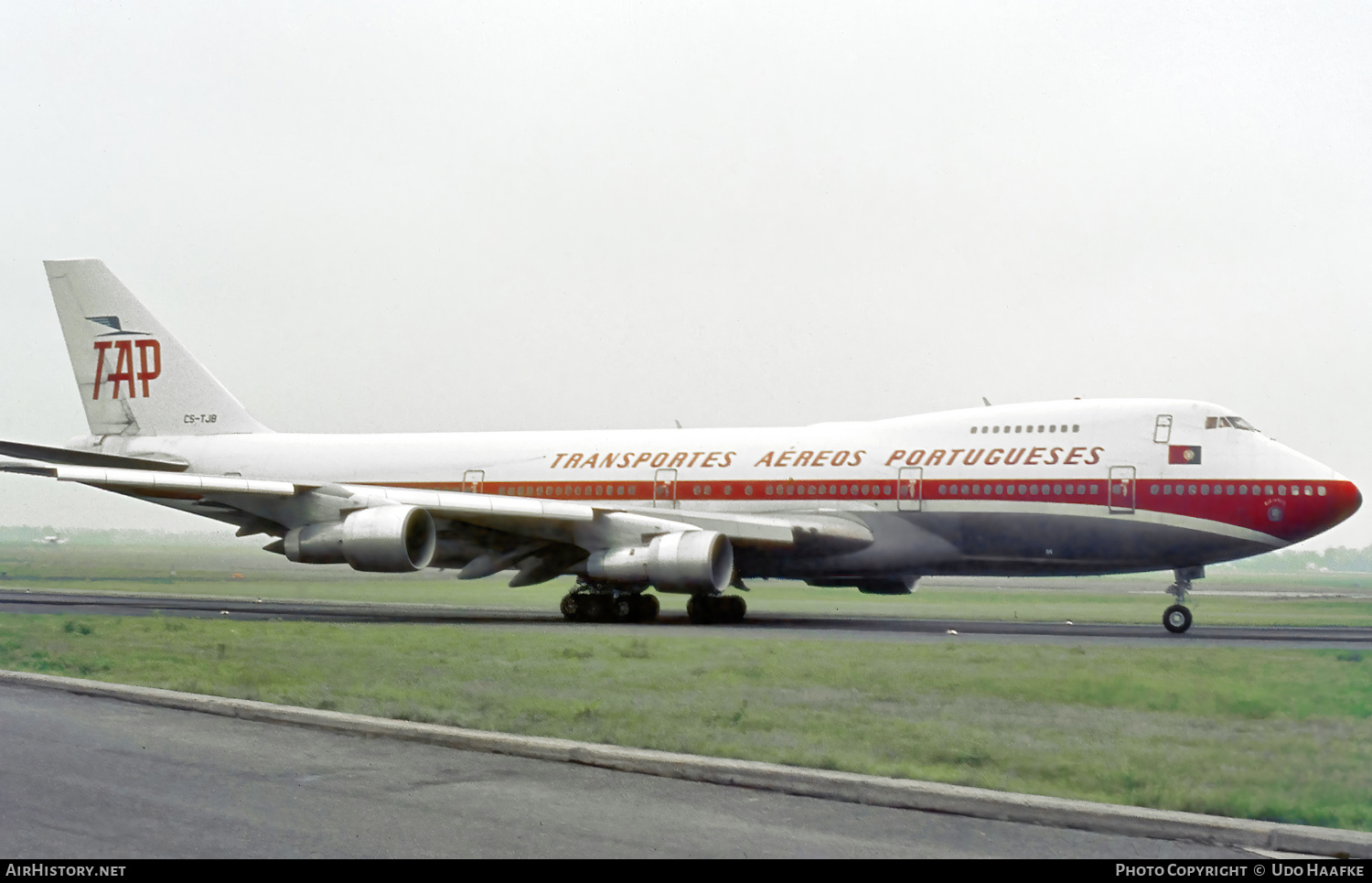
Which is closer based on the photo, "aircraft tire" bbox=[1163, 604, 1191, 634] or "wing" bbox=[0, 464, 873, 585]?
"aircraft tire" bbox=[1163, 604, 1191, 634]

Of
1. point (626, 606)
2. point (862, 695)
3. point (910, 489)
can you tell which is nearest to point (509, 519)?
point (626, 606)

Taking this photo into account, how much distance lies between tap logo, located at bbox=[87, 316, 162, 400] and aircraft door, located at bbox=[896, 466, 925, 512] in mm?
19646

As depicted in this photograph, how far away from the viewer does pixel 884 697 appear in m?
10.1

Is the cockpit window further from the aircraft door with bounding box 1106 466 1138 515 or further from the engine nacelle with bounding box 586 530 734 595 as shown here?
the engine nacelle with bounding box 586 530 734 595

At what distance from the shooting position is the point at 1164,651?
14797mm

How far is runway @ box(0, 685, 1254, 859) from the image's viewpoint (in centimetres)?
567

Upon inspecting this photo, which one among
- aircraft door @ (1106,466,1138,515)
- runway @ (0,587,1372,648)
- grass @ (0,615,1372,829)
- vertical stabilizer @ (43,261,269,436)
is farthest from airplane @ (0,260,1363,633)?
grass @ (0,615,1372,829)

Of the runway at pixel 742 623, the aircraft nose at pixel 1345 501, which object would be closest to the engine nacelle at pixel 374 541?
the runway at pixel 742 623

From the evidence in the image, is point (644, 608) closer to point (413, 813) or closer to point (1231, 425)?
point (1231, 425)

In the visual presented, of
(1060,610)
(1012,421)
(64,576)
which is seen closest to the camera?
(1012,421)

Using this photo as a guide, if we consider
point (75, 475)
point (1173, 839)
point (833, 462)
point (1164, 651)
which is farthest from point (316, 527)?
point (1173, 839)

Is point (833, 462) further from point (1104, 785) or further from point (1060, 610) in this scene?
point (1104, 785)

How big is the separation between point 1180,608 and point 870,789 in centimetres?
1518
